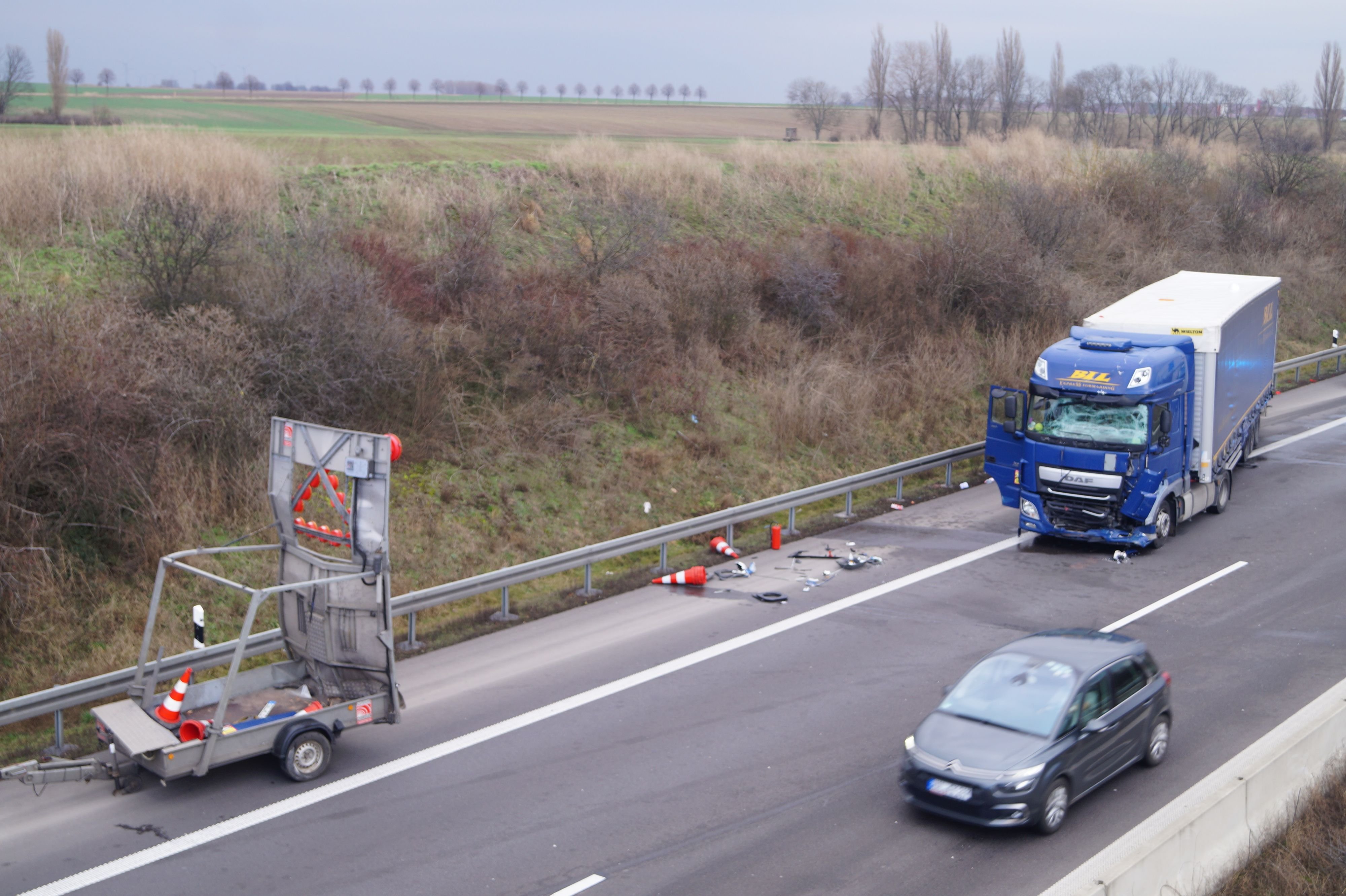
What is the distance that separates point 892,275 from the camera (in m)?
27.2

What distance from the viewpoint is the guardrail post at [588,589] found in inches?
590

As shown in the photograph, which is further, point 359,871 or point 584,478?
point 584,478

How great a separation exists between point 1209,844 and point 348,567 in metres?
7.59

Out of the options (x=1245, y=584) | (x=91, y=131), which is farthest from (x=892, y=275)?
(x=91, y=131)

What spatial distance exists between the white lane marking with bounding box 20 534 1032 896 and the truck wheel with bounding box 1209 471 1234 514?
580 cm

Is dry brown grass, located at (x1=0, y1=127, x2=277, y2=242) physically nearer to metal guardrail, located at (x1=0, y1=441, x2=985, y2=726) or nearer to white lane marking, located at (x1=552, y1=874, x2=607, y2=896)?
metal guardrail, located at (x1=0, y1=441, x2=985, y2=726)

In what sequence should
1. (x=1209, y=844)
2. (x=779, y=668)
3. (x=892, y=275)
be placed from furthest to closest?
(x=892, y=275) → (x=779, y=668) → (x=1209, y=844)

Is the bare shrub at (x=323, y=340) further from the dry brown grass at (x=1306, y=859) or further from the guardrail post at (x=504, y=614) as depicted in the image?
the dry brown grass at (x=1306, y=859)

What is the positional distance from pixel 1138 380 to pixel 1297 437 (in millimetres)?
11047

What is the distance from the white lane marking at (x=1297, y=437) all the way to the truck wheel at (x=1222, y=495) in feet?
11.2

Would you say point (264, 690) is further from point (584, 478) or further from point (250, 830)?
point (584, 478)

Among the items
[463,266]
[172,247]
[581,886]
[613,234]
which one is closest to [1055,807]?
[581,886]

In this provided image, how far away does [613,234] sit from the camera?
81.9ft

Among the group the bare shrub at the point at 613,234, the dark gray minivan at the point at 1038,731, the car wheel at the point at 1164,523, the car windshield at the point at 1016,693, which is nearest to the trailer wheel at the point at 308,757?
the dark gray minivan at the point at 1038,731
